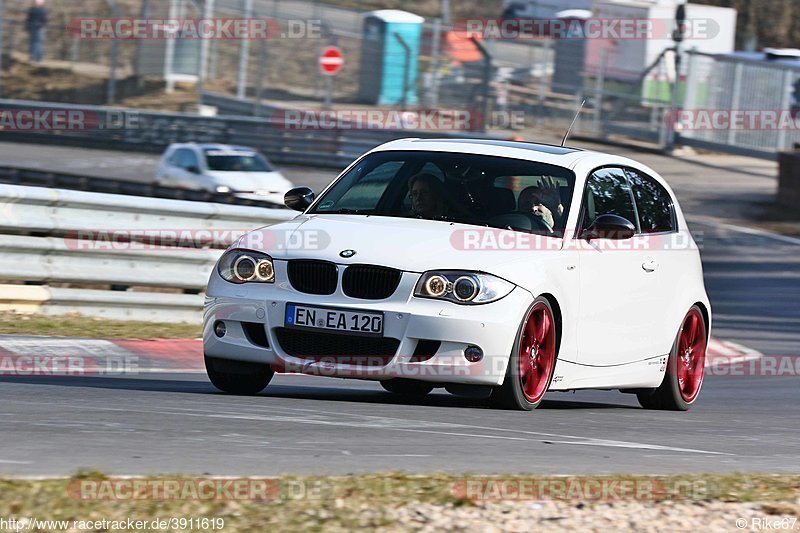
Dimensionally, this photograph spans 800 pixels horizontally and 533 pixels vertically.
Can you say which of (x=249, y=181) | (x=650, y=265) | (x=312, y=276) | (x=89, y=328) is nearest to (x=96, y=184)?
(x=249, y=181)

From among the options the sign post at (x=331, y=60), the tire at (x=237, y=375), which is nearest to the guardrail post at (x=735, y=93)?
the sign post at (x=331, y=60)

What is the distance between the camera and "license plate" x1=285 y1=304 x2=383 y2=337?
7.79m

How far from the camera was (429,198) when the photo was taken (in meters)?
8.79

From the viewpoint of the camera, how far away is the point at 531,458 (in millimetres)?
6434

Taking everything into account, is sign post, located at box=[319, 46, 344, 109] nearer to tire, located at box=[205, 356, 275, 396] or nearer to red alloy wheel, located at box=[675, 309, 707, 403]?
red alloy wheel, located at box=[675, 309, 707, 403]

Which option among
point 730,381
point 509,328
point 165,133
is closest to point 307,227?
point 509,328

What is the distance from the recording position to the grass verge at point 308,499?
15.7 feet

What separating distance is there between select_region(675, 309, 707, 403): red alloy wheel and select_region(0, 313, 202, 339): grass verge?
4.31 metres

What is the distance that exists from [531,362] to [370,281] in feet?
3.37

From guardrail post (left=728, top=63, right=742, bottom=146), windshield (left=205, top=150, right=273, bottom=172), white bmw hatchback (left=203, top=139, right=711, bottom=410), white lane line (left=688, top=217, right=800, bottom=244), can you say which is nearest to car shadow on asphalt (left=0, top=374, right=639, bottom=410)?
white bmw hatchback (left=203, top=139, right=711, bottom=410)

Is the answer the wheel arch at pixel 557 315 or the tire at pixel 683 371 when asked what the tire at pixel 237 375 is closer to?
the wheel arch at pixel 557 315

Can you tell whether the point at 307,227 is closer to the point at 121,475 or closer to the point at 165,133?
the point at 121,475

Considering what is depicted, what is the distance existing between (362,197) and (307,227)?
73cm

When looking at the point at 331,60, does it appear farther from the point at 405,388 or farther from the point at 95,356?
the point at 405,388
